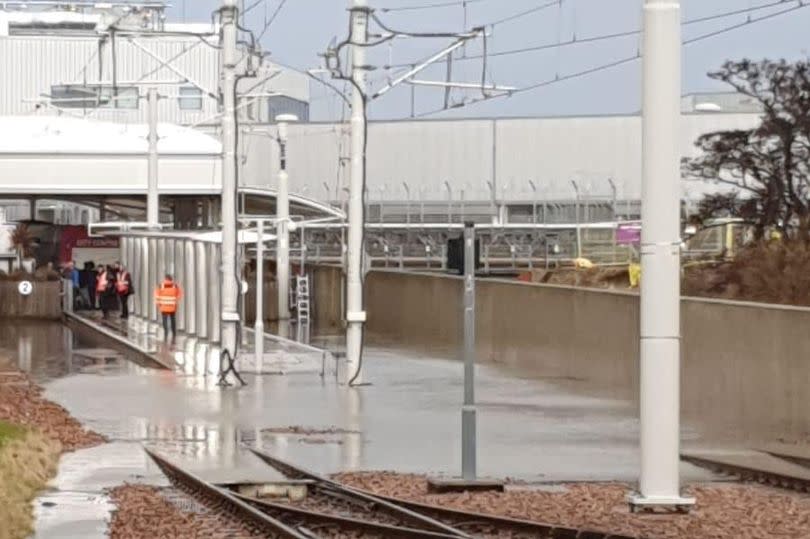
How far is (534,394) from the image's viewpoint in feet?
107

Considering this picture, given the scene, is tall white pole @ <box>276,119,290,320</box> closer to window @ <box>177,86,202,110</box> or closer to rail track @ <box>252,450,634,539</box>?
rail track @ <box>252,450,634,539</box>

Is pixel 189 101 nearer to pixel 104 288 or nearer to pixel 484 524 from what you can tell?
pixel 104 288

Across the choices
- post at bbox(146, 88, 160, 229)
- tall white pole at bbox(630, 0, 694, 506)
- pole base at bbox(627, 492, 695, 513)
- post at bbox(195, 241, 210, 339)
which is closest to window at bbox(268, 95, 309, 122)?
post at bbox(146, 88, 160, 229)

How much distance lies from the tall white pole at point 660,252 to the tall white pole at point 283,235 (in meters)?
33.1

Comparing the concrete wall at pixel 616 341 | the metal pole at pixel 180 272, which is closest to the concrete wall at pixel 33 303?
the concrete wall at pixel 616 341

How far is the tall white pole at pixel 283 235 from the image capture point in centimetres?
5336

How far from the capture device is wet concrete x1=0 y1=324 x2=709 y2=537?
67.9 feet

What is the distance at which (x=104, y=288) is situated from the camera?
5841 centimetres

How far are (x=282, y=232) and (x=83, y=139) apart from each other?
566 inches

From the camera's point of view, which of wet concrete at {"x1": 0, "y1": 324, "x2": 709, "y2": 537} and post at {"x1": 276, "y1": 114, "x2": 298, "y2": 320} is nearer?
→ wet concrete at {"x1": 0, "y1": 324, "x2": 709, "y2": 537}

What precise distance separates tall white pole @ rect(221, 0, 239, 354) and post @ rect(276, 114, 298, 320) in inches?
553

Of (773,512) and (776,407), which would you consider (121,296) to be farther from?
(773,512)

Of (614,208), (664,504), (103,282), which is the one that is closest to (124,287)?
(103,282)

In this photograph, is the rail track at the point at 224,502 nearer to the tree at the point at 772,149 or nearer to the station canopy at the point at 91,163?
the tree at the point at 772,149
